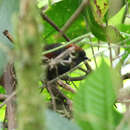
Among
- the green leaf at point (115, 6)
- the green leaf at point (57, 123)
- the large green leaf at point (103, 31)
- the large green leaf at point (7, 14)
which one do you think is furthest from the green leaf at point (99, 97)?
the green leaf at point (115, 6)

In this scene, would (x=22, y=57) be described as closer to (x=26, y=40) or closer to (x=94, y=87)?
(x=26, y=40)

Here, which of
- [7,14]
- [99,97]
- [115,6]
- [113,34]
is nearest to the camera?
[99,97]

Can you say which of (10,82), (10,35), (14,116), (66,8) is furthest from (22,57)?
(66,8)

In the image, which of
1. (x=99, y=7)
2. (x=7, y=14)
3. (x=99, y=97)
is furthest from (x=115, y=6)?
(x=99, y=97)

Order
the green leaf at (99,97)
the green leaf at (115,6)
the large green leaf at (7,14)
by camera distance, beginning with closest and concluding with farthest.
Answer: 1. the green leaf at (99,97)
2. the large green leaf at (7,14)
3. the green leaf at (115,6)

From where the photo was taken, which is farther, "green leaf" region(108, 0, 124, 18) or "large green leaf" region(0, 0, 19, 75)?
"green leaf" region(108, 0, 124, 18)

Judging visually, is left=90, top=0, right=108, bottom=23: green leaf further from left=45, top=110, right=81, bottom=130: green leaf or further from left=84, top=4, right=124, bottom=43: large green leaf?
left=45, top=110, right=81, bottom=130: green leaf

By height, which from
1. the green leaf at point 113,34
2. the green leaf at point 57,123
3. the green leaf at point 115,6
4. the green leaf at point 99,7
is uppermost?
the green leaf at point 115,6

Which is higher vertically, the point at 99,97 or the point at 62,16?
the point at 62,16

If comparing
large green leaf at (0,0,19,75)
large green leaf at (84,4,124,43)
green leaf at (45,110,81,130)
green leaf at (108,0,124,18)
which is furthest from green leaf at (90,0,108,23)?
green leaf at (45,110,81,130)

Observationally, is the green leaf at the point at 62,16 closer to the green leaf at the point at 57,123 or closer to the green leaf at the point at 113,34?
the green leaf at the point at 113,34

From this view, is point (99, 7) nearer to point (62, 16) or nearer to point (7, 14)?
point (62, 16)

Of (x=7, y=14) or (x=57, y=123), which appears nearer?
(x=57, y=123)
